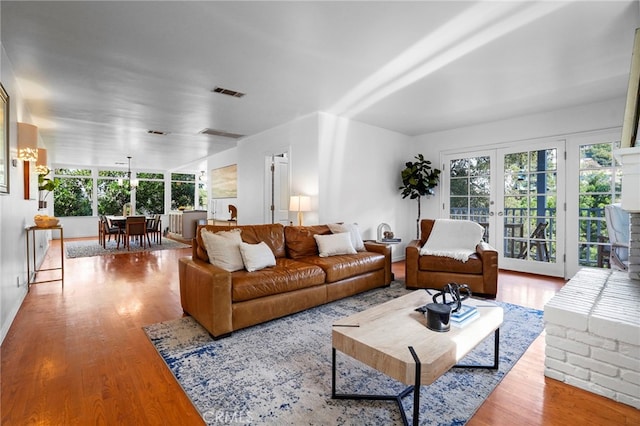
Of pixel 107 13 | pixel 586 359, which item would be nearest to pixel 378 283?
pixel 586 359

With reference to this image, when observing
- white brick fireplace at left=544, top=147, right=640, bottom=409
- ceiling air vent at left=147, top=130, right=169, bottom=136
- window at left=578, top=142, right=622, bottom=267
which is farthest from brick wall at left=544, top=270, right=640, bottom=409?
ceiling air vent at left=147, top=130, right=169, bottom=136

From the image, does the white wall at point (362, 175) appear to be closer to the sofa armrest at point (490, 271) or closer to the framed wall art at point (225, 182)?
the sofa armrest at point (490, 271)

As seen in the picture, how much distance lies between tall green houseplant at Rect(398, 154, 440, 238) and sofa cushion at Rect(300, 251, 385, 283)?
2.26 metres

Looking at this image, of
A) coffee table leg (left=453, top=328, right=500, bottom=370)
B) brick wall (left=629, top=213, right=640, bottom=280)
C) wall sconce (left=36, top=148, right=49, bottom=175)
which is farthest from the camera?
wall sconce (left=36, top=148, right=49, bottom=175)

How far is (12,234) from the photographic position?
2994 millimetres

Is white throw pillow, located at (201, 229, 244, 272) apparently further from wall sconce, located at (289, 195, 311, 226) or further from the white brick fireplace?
the white brick fireplace

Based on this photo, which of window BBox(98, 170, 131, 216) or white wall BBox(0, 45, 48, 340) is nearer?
white wall BBox(0, 45, 48, 340)

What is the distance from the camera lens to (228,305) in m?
2.48

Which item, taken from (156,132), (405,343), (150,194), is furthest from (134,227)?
(405,343)

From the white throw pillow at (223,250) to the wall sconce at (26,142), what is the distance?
2.23 metres

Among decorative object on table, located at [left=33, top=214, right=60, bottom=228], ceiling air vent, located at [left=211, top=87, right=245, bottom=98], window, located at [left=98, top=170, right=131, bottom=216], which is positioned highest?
ceiling air vent, located at [left=211, top=87, right=245, bottom=98]

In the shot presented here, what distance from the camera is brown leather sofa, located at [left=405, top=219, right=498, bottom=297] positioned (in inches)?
138

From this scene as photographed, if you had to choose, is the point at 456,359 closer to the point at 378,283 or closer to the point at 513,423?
the point at 513,423

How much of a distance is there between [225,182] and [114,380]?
21.3ft
